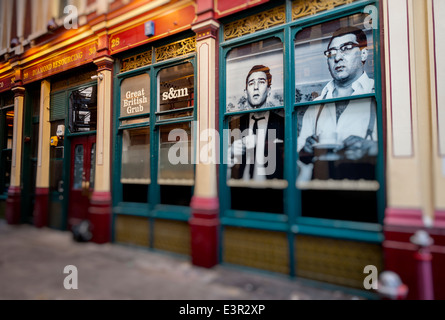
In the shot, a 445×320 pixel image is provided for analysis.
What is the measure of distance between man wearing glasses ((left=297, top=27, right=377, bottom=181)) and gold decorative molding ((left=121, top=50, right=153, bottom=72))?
13.1ft

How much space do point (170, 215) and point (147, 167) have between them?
129cm

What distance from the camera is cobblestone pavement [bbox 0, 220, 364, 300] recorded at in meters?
3.96

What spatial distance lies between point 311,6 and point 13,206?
33.7 ft

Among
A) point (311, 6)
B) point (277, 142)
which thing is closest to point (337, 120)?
point (277, 142)

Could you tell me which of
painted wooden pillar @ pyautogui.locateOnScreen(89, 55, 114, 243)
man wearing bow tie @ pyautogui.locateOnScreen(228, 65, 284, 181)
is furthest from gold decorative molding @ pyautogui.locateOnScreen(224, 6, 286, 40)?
painted wooden pillar @ pyautogui.locateOnScreen(89, 55, 114, 243)

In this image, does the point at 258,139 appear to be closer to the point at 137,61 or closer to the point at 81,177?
the point at 137,61

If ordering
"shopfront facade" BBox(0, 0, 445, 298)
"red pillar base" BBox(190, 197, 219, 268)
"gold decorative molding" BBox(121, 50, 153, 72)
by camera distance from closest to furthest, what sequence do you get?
"shopfront facade" BBox(0, 0, 445, 298)
"red pillar base" BBox(190, 197, 219, 268)
"gold decorative molding" BBox(121, 50, 153, 72)

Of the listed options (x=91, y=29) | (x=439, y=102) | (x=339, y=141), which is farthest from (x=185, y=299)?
(x=91, y=29)

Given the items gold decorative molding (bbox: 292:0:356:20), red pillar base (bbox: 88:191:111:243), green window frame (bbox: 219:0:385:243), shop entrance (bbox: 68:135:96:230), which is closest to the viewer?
green window frame (bbox: 219:0:385:243)

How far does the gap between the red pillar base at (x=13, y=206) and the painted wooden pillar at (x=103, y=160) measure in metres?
4.07

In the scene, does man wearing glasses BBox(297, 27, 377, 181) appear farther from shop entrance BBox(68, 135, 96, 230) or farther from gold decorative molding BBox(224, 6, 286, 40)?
shop entrance BBox(68, 135, 96, 230)

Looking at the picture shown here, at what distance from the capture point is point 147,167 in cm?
630

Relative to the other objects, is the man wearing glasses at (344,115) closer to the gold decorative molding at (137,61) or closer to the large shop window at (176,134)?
the large shop window at (176,134)

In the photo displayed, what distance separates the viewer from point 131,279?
179 inches
